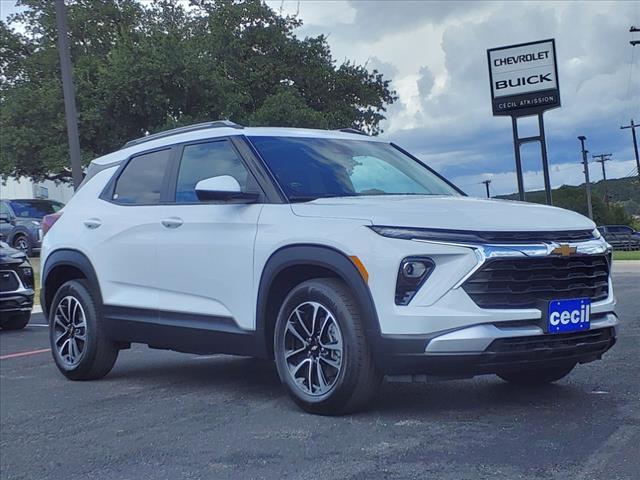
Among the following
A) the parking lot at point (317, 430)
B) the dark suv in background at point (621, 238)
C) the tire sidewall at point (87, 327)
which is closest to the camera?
the parking lot at point (317, 430)

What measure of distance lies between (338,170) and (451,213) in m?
1.28

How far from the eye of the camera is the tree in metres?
27.3

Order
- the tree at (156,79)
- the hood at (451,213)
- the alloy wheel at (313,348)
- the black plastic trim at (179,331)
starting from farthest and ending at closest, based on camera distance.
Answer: the tree at (156,79) < the black plastic trim at (179,331) < the alloy wheel at (313,348) < the hood at (451,213)

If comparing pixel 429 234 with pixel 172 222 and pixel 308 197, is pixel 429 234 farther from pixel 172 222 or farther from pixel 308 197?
pixel 172 222

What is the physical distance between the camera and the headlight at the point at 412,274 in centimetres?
422

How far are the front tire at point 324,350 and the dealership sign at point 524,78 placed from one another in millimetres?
20957

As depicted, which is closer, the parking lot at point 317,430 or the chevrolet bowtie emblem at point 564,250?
the parking lot at point 317,430

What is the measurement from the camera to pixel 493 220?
4305 mm

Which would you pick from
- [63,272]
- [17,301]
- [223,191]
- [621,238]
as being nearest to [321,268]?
[223,191]

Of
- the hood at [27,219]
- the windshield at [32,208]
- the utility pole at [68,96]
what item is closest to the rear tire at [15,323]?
the utility pole at [68,96]

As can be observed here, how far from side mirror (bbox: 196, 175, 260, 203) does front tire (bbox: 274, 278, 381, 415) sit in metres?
0.71

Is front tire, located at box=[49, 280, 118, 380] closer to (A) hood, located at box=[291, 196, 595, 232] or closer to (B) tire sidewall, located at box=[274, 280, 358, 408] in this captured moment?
(B) tire sidewall, located at box=[274, 280, 358, 408]

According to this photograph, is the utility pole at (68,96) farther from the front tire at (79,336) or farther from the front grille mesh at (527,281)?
the front grille mesh at (527,281)

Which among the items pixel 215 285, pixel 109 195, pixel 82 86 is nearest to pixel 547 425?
pixel 215 285
